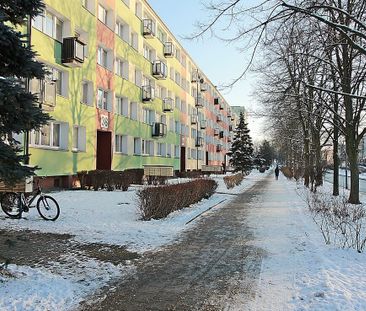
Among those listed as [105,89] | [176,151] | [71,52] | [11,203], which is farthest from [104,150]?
[176,151]

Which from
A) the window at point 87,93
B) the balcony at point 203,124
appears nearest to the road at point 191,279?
the window at point 87,93

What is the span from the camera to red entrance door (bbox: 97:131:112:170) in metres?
25.4

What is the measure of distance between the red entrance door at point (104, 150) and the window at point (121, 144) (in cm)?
153

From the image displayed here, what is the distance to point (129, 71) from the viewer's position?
2855 centimetres

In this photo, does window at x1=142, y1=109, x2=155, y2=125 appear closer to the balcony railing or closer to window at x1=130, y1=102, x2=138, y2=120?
window at x1=130, y1=102, x2=138, y2=120

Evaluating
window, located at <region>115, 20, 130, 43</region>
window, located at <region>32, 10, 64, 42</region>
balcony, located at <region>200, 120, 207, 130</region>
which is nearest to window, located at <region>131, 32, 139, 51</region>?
window, located at <region>115, 20, 130, 43</region>

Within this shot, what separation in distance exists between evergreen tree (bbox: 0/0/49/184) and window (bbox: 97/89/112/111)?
63.8 feet

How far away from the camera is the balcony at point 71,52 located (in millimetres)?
19250

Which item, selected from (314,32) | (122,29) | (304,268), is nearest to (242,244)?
(304,268)

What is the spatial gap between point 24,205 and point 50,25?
40.1 ft

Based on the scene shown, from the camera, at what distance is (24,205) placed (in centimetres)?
998

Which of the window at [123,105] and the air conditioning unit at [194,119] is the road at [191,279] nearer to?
the window at [123,105]

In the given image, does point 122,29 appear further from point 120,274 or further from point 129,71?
point 120,274

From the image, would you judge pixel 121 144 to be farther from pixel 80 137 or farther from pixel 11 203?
pixel 11 203
